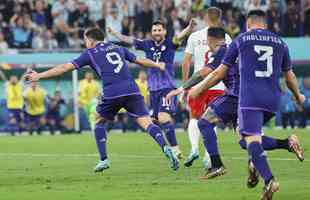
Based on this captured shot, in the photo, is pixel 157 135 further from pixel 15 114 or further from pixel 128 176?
pixel 15 114

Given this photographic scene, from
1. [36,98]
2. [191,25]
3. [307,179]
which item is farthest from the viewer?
[36,98]

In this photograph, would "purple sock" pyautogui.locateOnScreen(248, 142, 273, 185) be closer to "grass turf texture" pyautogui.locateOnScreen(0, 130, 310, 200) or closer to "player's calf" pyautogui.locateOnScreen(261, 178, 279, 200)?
"player's calf" pyautogui.locateOnScreen(261, 178, 279, 200)

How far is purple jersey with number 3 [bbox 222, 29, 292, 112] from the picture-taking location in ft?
38.4

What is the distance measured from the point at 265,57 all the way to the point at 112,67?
4562 mm

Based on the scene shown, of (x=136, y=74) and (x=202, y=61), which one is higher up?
(x=202, y=61)

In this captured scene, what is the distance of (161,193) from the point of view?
488 inches

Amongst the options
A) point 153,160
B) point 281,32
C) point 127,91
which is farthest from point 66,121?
point 127,91

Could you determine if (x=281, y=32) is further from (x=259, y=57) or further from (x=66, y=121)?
(x=259, y=57)

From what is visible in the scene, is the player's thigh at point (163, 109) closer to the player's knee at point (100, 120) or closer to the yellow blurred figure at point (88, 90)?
the player's knee at point (100, 120)

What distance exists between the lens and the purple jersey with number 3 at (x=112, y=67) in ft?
51.6

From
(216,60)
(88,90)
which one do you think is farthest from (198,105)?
(88,90)

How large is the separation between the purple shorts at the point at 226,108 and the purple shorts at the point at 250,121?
2.14m

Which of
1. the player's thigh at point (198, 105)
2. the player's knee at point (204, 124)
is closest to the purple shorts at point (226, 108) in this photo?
the player's knee at point (204, 124)

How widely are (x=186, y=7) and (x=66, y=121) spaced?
569cm
